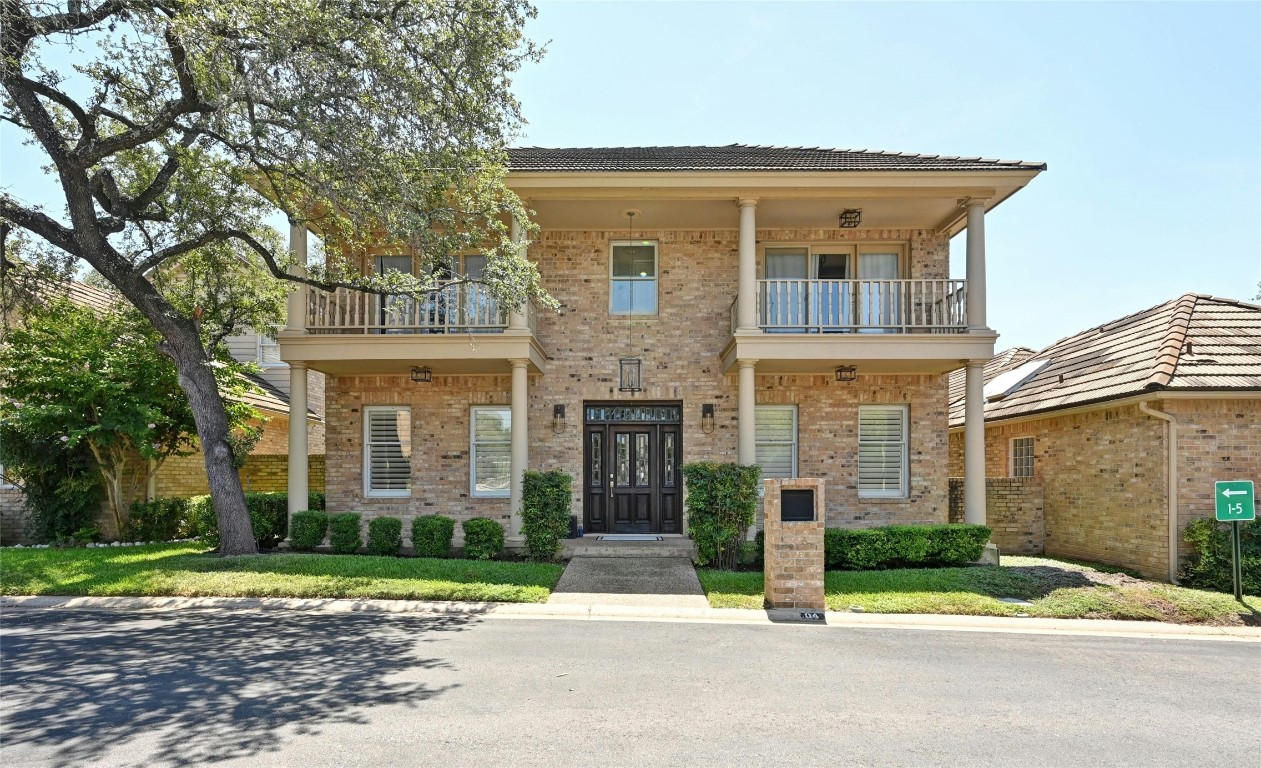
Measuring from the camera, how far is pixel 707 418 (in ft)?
43.0

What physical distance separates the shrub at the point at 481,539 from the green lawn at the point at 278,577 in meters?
0.49

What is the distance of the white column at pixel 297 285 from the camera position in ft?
38.1

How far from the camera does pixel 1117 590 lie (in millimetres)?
9094

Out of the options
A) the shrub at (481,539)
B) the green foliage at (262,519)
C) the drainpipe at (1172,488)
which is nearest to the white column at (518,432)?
the shrub at (481,539)

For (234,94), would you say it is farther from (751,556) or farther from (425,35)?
(751,556)

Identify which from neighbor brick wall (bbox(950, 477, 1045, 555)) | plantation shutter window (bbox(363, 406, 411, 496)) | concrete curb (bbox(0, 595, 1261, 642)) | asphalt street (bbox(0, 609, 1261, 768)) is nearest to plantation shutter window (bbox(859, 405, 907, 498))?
neighbor brick wall (bbox(950, 477, 1045, 555))

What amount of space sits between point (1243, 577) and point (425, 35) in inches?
500

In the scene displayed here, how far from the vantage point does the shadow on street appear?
4.35 metres

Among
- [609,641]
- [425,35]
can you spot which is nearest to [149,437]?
[425,35]

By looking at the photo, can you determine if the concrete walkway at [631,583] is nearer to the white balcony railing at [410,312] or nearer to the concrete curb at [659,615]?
the concrete curb at [659,615]

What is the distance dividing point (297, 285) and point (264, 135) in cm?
335

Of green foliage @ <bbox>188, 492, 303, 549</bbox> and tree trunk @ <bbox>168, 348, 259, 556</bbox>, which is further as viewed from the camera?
green foliage @ <bbox>188, 492, 303, 549</bbox>

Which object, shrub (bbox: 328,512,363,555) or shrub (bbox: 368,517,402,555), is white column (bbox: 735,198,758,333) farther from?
shrub (bbox: 328,512,363,555)

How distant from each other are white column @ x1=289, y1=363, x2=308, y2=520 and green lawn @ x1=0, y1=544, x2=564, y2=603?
1509 mm
